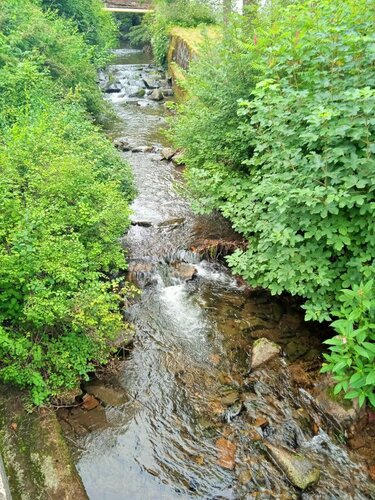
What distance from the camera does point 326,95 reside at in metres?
4.58

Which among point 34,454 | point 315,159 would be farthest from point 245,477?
point 315,159

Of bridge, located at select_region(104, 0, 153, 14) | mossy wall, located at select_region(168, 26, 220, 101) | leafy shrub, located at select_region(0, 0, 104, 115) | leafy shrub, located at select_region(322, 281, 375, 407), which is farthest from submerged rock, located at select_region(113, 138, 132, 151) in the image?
bridge, located at select_region(104, 0, 153, 14)

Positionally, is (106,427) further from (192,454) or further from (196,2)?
(196,2)

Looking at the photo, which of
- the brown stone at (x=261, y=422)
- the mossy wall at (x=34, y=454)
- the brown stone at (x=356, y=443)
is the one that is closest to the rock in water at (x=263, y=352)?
the brown stone at (x=261, y=422)

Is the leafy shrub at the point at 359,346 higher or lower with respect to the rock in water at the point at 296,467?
higher

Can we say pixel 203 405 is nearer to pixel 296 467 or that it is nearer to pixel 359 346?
pixel 296 467

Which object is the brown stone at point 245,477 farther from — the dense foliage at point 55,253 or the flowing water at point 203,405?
the dense foliage at point 55,253

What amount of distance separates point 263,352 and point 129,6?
118ft

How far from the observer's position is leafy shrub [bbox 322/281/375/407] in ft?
12.5

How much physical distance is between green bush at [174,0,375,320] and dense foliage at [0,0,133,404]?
1992 mm

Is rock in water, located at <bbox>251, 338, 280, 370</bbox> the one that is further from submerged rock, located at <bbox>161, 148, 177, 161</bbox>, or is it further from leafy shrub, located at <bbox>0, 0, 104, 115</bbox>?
leafy shrub, located at <bbox>0, 0, 104, 115</bbox>

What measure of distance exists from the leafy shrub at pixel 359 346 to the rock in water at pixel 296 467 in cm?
91

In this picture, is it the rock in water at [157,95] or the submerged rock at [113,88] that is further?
the submerged rock at [113,88]

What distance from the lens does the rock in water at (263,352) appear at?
5.50m
